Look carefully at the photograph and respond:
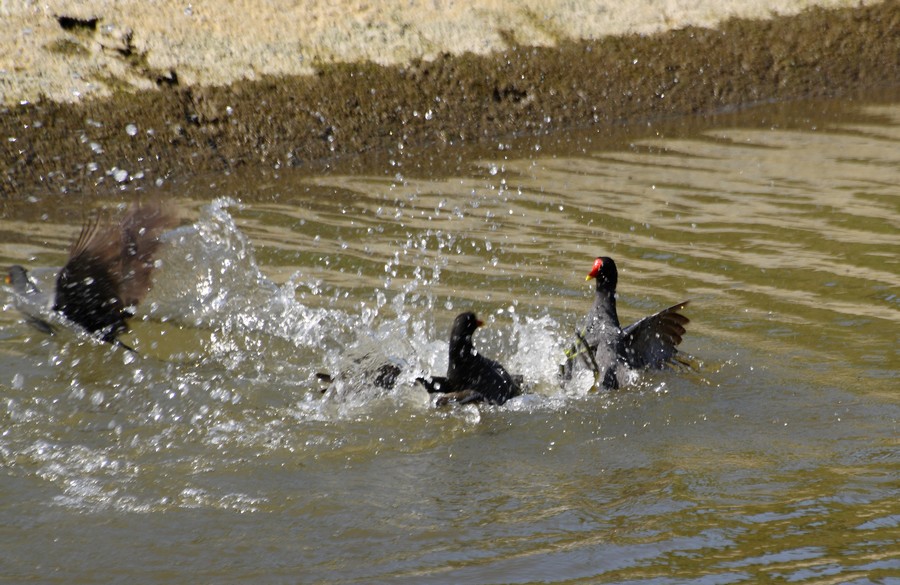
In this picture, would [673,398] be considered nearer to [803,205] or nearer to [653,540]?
[653,540]

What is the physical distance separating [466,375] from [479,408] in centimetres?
16

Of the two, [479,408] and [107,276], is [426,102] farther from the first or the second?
[479,408]

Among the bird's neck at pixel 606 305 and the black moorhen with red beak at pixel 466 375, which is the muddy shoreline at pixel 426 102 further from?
the black moorhen with red beak at pixel 466 375

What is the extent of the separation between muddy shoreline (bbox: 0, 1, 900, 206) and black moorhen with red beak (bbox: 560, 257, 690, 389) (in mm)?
3449

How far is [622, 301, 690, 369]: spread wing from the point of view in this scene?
5.48 m

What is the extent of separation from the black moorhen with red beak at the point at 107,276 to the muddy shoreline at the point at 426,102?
2466 millimetres

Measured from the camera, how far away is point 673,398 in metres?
5.32

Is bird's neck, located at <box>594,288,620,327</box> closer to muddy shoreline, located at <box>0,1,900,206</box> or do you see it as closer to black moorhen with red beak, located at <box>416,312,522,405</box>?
black moorhen with red beak, located at <box>416,312,522,405</box>

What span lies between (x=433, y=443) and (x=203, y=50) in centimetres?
547

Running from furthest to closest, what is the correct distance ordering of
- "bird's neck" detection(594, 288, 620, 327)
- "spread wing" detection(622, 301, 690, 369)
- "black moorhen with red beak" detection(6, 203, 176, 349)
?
1. "black moorhen with red beak" detection(6, 203, 176, 349)
2. "bird's neck" detection(594, 288, 620, 327)
3. "spread wing" detection(622, 301, 690, 369)

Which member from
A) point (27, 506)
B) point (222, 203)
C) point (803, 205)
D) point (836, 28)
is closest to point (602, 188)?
point (803, 205)

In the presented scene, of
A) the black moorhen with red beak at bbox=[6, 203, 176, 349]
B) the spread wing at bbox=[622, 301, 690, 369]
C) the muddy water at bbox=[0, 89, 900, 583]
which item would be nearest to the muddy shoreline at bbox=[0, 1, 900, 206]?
the muddy water at bbox=[0, 89, 900, 583]

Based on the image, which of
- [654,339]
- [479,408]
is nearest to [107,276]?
[479,408]

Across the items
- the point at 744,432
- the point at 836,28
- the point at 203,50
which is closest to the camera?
the point at 744,432
